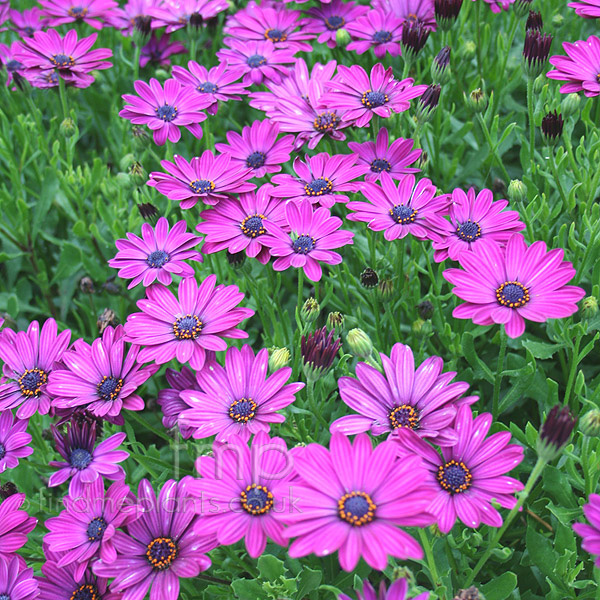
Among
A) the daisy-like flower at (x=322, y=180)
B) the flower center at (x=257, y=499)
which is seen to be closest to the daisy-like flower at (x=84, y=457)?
the flower center at (x=257, y=499)

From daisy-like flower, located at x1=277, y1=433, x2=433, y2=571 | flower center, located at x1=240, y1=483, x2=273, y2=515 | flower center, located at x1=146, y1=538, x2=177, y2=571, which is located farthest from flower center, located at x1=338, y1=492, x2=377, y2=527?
flower center, located at x1=146, y1=538, x2=177, y2=571

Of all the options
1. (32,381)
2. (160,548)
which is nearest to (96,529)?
(160,548)

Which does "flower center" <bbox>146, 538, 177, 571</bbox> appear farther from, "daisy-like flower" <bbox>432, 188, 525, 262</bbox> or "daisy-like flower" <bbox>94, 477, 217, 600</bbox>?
"daisy-like flower" <bbox>432, 188, 525, 262</bbox>

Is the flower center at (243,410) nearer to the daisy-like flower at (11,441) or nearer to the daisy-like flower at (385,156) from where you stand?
the daisy-like flower at (11,441)

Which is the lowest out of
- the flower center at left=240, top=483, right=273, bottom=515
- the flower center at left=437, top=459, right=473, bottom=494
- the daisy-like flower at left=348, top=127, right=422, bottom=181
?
the flower center at left=437, top=459, right=473, bottom=494

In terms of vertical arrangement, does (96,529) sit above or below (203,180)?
below

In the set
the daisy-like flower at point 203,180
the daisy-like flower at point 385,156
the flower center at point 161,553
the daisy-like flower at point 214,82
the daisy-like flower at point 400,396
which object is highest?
the daisy-like flower at point 214,82

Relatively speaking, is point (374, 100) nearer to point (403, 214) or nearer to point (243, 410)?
point (403, 214)
